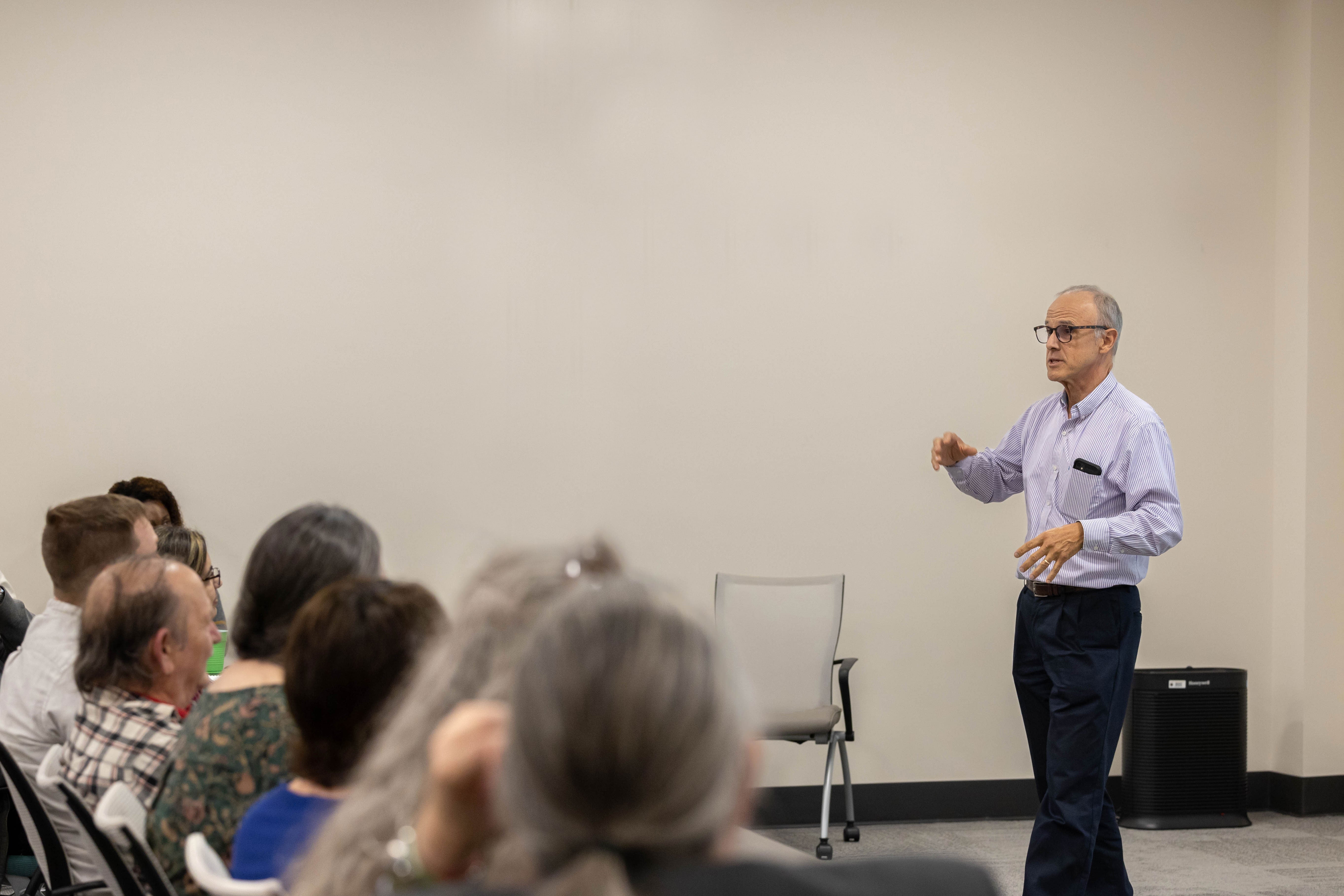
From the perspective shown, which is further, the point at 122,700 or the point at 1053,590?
the point at 1053,590

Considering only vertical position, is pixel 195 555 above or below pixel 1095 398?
below

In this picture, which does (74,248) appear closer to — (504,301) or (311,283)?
(311,283)

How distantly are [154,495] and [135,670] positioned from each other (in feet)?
7.97

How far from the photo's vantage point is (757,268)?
5141mm

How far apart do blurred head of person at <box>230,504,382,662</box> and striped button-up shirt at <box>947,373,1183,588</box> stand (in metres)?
2.06

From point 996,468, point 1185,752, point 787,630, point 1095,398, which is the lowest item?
point 1185,752

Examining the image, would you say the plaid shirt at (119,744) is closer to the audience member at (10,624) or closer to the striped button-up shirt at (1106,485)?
the audience member at (10,624)

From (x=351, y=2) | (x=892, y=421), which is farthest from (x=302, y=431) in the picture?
(x=892, y=421)

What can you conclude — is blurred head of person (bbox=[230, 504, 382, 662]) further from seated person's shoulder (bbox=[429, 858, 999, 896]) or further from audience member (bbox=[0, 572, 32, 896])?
audience member (bbox=[0, 572, 32, 896])

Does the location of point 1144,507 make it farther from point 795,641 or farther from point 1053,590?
point 795,641

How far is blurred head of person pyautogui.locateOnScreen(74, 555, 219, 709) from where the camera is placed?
210 centimetres

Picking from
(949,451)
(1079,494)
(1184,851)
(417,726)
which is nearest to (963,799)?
(1184,851)

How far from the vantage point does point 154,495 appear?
4.34 meters

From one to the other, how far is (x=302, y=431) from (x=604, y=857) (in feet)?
14.3
